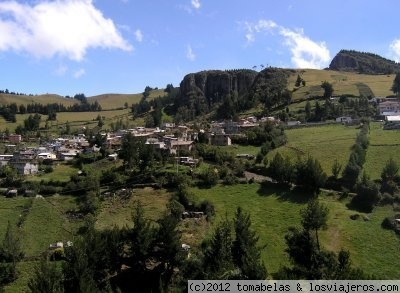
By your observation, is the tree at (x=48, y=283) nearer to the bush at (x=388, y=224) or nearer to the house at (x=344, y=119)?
the bush at (x=388, y=224)

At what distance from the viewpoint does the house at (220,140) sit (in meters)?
102

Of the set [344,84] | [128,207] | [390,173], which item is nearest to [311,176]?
[390,173]

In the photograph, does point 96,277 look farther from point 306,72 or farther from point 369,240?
point 306,72

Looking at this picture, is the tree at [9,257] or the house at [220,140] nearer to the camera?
the tree at [9,257]

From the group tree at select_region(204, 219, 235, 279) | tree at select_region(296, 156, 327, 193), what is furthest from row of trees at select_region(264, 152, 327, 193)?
tree at select_region(204, 219, 235, 279)

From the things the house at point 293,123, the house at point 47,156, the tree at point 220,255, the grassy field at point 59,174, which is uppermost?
the house at point 293,123

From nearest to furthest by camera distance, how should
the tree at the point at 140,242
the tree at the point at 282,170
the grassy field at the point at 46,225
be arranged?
the tree at the point at 140,242 < the grassy field at the point at 46,225 < the tree at the point at 282,170

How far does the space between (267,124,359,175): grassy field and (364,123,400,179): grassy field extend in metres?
3.66

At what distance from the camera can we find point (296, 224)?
6212cm

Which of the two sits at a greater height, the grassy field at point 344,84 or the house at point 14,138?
the grassy field at point 344,84

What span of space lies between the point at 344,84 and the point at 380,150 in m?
88.0

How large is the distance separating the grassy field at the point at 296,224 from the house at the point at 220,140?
27.7 meters

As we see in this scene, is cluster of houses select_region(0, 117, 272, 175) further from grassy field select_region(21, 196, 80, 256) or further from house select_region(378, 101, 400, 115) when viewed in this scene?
house select_region(378, 101, 400, 115)

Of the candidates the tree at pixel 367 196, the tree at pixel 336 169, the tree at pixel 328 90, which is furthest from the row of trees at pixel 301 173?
the tree at pixel 328 90
